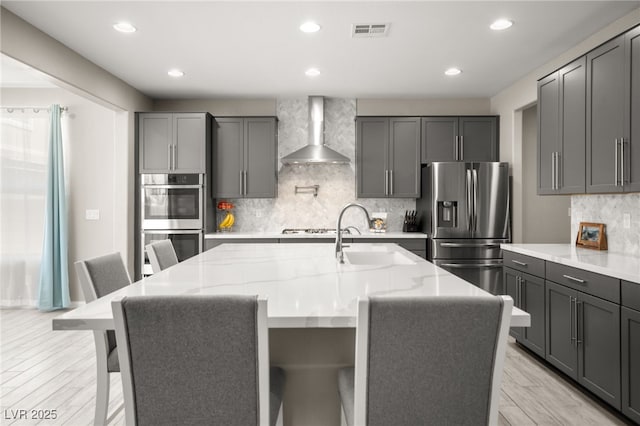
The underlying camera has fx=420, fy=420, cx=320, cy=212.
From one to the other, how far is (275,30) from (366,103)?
237 centimetres

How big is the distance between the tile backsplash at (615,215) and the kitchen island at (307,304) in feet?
5.90

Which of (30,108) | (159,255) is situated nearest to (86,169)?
(30,108)

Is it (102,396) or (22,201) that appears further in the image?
(22,201)

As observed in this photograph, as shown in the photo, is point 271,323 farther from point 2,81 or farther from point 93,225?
point 2,81

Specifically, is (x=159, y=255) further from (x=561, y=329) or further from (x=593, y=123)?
(x=593, y=123)

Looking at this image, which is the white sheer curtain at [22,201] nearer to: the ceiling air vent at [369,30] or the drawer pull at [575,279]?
the ceiling air vent at [369,30]

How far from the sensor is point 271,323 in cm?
127

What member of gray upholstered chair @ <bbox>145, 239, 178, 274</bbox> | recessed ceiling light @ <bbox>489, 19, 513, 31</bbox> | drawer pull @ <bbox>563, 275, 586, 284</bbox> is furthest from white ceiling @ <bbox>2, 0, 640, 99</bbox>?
drawer pull @ <bbox>563, 275, 586, 284</bbox>

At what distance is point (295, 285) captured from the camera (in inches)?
68.9

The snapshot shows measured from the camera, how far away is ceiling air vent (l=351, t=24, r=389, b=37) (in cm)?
320

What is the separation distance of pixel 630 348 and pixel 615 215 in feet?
4.37

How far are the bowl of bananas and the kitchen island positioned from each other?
3.07 metres

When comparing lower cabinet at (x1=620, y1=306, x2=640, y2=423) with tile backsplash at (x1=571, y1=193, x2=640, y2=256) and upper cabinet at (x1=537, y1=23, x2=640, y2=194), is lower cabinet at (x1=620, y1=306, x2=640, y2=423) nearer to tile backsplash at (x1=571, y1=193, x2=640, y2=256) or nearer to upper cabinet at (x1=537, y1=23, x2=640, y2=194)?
upper cabinet at (x1=537, y1=23, x2=640, y2=194)

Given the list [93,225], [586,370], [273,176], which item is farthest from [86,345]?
[586,370]
